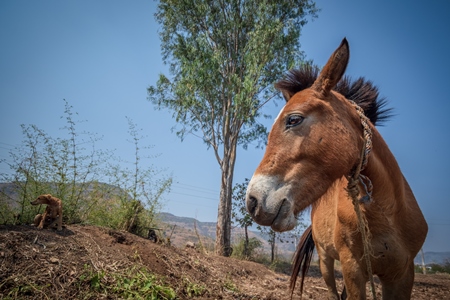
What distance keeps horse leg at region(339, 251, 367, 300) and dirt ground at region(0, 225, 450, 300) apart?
2.31 metres

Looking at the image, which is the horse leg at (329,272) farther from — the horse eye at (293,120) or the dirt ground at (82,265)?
the horse eye at (293,120)

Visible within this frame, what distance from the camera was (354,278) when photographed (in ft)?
7.34

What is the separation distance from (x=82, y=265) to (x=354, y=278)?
3128 millimetres

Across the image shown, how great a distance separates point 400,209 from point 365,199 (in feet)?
1.64

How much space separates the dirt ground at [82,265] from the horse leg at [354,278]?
2.31m

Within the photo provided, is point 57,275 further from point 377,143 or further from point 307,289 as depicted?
point 307,289

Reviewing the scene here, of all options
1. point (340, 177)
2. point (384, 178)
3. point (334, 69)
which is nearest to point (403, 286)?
point (384, 178)

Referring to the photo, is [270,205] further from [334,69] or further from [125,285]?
[125,285]

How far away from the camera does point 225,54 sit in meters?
13.8

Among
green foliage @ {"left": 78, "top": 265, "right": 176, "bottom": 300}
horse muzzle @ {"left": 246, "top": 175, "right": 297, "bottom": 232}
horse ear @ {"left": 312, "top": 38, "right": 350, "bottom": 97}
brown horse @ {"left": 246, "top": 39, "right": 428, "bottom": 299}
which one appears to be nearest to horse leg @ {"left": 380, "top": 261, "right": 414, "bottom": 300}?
brown horse @ {"left": 246, "top": 39, "right": 428, "bottom": 299}

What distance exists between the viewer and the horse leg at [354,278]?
2.23m

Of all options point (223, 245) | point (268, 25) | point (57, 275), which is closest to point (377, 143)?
point (57, 275)

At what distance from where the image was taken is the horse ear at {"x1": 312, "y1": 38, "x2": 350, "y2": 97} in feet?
6.08

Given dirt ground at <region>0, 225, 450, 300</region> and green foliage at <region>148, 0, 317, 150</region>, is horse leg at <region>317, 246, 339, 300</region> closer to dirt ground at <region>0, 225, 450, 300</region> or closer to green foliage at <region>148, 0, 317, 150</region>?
dirt ground at <region>0, 225, 450, 300</region>
